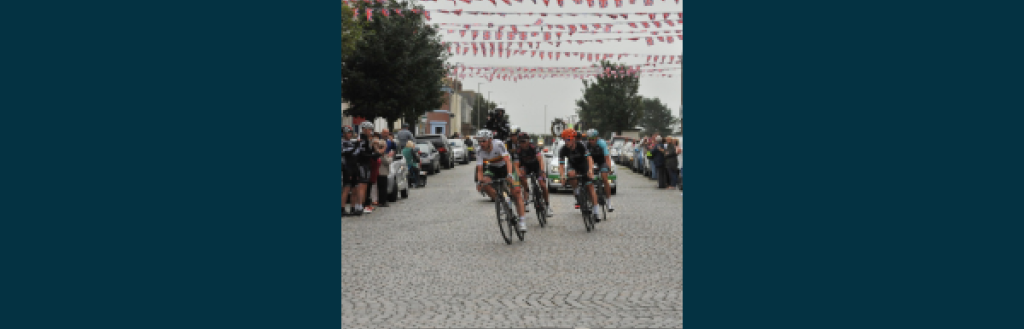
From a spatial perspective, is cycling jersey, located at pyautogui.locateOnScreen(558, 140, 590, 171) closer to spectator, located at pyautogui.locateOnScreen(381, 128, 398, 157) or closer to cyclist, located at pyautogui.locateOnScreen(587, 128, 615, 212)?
cyclist, located at pyautogui.locateOnScreen(587, 128, 615, 212)

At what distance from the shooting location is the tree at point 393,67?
38.1m

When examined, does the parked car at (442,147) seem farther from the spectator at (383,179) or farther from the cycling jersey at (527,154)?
the cycling jersey at (527,154)

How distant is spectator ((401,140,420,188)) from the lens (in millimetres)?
23062

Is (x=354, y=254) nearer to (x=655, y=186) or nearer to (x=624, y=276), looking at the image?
(x=624, y=276)

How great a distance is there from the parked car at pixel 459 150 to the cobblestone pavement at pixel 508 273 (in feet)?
100

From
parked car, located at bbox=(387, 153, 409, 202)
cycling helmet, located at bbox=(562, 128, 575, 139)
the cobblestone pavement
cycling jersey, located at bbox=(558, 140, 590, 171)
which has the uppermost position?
cycling helmet, located at bbox=(562, 128, 575, 139)

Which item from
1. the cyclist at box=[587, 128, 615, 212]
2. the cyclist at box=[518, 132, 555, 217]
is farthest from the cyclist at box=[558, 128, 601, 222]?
the cyclist at box=[587, 128, 615, 212]

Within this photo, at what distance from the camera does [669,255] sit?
10.3 meters

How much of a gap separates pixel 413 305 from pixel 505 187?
204 inches

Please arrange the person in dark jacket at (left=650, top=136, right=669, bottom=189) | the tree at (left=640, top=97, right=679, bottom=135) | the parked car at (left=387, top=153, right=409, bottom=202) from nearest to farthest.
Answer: the parked car at (left=387, top=153, right=409, bottom=202) → the person in dark jacket at (left=650, top=136, right=669, bottom=189) → the tree at (left=640, top=97, right=679, bottom=135)

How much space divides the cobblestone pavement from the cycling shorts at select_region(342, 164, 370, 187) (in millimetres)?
581

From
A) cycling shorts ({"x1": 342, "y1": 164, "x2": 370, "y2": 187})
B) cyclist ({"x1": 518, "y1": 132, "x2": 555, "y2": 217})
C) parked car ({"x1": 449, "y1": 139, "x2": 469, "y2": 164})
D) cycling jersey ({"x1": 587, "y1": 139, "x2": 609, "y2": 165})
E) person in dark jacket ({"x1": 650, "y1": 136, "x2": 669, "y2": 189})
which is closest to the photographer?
cyclist ({"x1": 518, "y1": 132, "x2": 555, "y2": 217})

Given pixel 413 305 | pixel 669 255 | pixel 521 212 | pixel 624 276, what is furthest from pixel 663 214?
pixel 413 305

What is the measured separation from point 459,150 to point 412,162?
902 inches
